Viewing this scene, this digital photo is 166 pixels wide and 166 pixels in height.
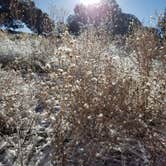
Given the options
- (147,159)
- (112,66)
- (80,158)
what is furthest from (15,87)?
(147,159)

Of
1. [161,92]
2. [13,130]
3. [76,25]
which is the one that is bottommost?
[13,130]

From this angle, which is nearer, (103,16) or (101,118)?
(101,118)

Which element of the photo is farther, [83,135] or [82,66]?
[82,66]

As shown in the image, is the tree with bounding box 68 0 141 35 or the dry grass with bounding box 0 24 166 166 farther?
the tree with bounding box 68 0 141 35

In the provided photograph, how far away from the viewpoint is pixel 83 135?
10.4 ft

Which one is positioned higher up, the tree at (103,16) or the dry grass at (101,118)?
the tree at (103,16)

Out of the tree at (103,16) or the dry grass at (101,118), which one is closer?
the dry grass at (101,118)

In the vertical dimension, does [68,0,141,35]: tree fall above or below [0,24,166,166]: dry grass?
Result: above

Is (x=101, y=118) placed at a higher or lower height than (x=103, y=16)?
lower

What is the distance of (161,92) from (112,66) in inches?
21.0

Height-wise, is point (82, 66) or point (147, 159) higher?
point (82, 66)

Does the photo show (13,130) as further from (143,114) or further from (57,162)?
(143,114)

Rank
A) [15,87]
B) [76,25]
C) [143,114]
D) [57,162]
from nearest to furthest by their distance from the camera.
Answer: [57,162] → [143,114] → [15,87] → [76,25]

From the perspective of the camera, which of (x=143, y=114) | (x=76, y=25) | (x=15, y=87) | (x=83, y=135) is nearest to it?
(x=83, y=135)
